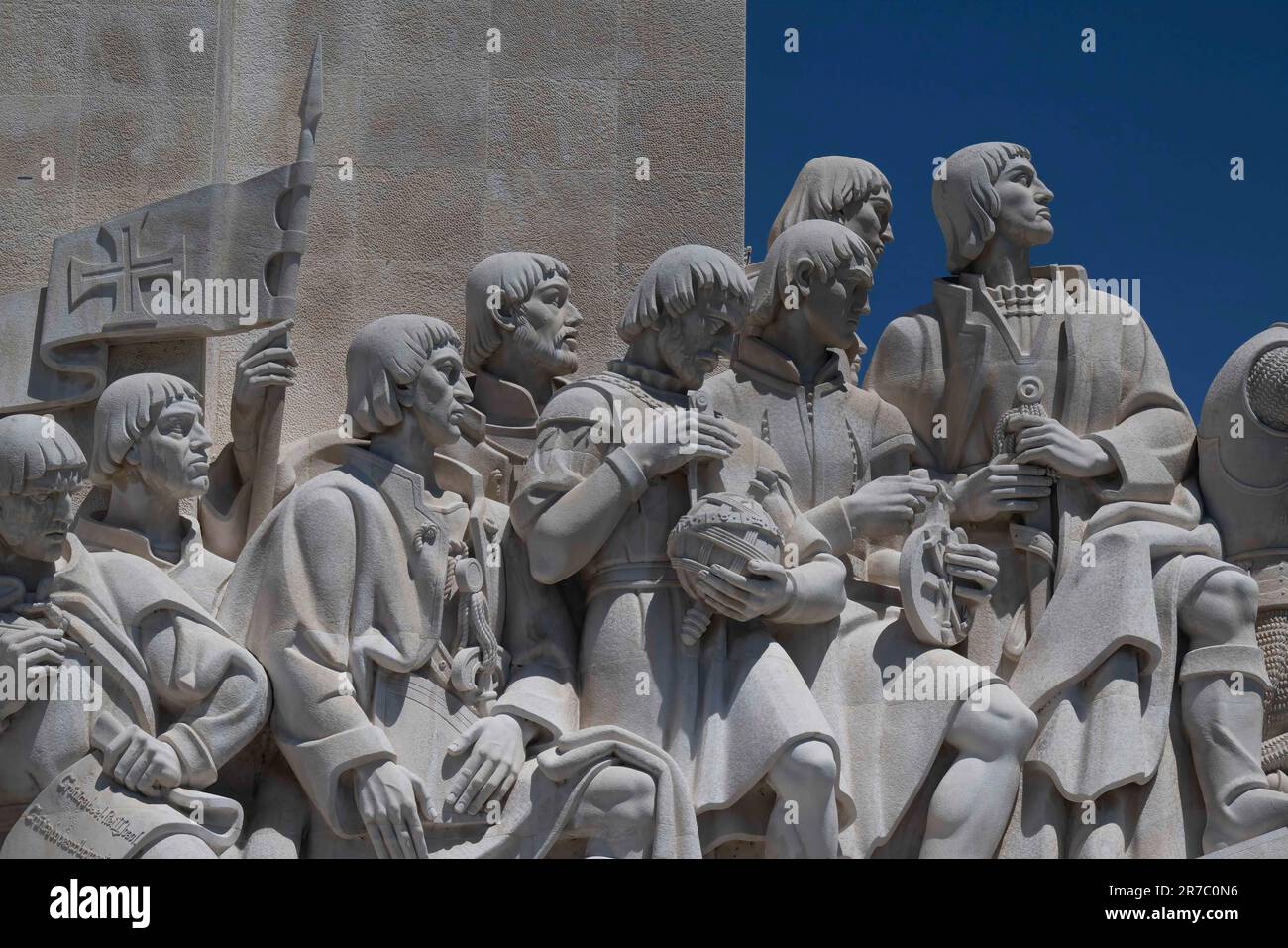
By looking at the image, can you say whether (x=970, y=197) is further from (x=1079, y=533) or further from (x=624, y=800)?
(x=624, y=800)

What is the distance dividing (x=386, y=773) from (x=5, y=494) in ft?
4.66

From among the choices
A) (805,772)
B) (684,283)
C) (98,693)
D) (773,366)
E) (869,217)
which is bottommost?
(805,772)

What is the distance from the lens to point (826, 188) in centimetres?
1085

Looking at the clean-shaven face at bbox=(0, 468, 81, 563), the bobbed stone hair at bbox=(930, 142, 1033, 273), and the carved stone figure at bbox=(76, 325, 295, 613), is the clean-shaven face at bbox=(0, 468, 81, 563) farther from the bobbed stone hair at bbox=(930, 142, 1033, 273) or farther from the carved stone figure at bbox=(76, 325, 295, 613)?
the bobbed stone hair at bbox=(930, 142, 1033, 273)

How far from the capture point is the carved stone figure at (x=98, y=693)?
9.00 meters

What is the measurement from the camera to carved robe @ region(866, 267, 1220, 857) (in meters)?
9.75

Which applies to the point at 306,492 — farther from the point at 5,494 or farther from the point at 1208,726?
the point at 1208,726

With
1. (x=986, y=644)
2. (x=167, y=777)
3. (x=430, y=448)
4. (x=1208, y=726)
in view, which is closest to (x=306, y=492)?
(x=430, y=448)

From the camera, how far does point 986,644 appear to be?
10.2m

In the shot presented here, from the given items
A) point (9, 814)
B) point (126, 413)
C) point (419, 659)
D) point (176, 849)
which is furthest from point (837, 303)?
point (9, 814)

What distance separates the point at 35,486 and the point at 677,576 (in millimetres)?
1995

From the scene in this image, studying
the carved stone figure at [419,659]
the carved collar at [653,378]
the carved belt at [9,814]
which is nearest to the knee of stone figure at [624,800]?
the carved stone figure at [419,659]

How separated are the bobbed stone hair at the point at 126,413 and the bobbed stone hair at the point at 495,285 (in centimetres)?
109

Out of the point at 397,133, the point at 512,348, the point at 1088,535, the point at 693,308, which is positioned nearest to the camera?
the point at 693,308
